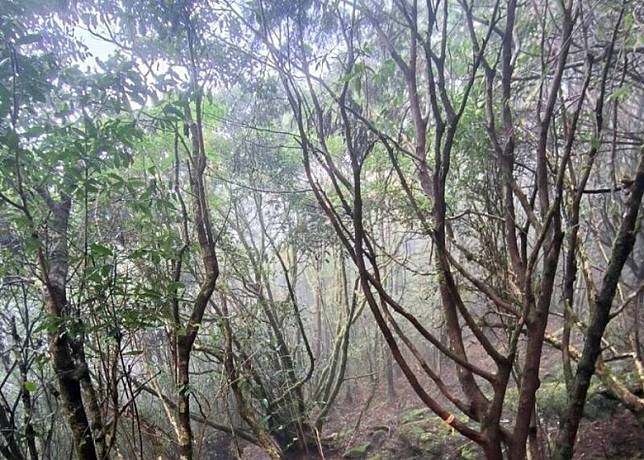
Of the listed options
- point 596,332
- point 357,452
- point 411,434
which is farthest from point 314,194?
point 357,452

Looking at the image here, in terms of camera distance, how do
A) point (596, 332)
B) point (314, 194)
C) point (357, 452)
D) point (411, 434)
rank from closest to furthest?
point (596, 332), point (314, 194), point (411, 434), point (357, 452)

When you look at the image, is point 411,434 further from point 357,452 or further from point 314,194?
point 314,194

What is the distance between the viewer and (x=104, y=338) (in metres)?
1.81

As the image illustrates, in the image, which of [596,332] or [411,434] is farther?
[411,434]

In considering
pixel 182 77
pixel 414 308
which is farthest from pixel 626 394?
pixel 414 308

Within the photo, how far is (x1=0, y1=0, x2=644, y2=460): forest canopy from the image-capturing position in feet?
5.05

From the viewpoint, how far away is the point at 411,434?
189 inches

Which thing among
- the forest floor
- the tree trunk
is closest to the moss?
the forest floor

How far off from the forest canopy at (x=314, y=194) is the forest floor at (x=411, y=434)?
0.03 meters

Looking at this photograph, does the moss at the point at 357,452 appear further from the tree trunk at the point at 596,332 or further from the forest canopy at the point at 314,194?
the tree trunk at the point at 596,332

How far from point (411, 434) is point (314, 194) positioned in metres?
3.47

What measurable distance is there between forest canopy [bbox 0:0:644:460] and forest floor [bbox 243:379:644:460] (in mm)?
27

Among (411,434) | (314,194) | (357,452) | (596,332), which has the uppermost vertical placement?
(314,194)

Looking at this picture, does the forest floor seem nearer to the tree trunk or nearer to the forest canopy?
the forest canopy
